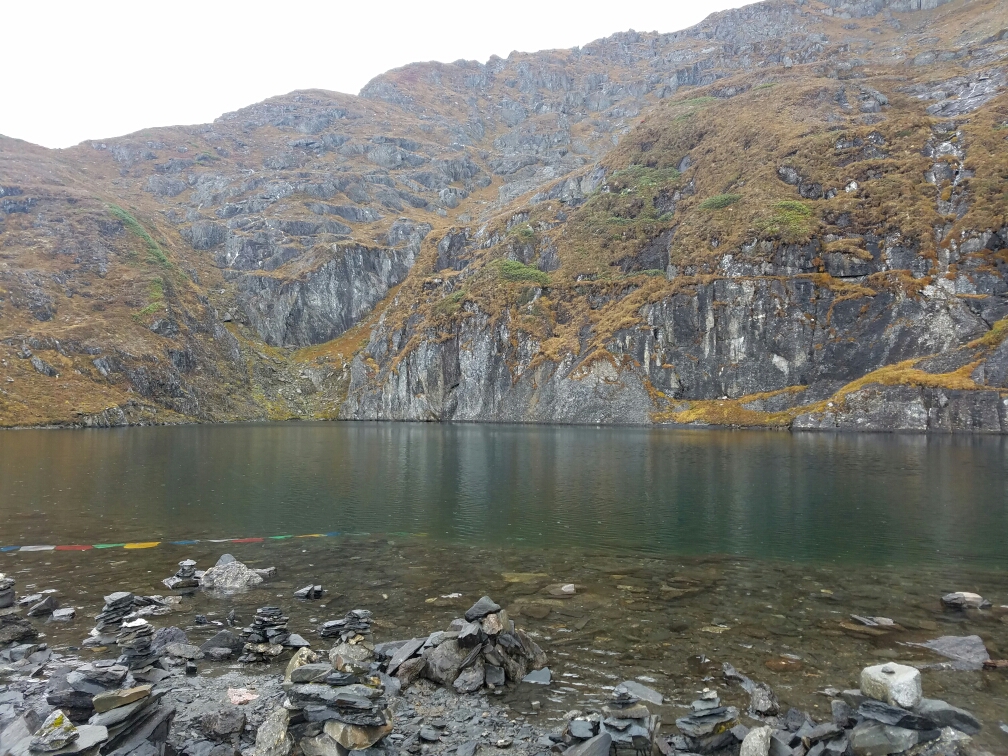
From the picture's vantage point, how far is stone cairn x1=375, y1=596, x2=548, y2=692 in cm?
1254

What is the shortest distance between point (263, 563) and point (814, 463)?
51.0m

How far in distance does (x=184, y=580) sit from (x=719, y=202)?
14504cm

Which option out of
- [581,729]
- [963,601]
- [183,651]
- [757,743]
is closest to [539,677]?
[581,729]

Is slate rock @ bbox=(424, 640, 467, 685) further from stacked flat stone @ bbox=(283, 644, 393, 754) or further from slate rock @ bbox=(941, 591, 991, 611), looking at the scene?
slate rock @ bbox=(941, 591, 991, 611)

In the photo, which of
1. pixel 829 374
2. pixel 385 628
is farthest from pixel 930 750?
pixel 829 374

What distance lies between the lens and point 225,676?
12.6 metres

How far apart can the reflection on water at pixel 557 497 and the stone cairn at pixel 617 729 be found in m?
14.3

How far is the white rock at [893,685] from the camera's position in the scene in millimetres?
9922

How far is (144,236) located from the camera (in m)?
171

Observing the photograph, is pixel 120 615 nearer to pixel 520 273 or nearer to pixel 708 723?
pixel 708 723

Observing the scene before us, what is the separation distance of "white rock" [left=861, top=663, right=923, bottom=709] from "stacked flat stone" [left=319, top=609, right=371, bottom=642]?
11850 mm

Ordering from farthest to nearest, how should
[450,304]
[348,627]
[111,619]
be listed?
[450,304]
[111,619]
[348,627]

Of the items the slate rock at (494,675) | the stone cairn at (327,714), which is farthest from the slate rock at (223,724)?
the slate rock at (494,675)

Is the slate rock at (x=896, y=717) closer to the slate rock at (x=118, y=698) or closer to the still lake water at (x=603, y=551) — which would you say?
the still lake water at (x=603, y=551)
